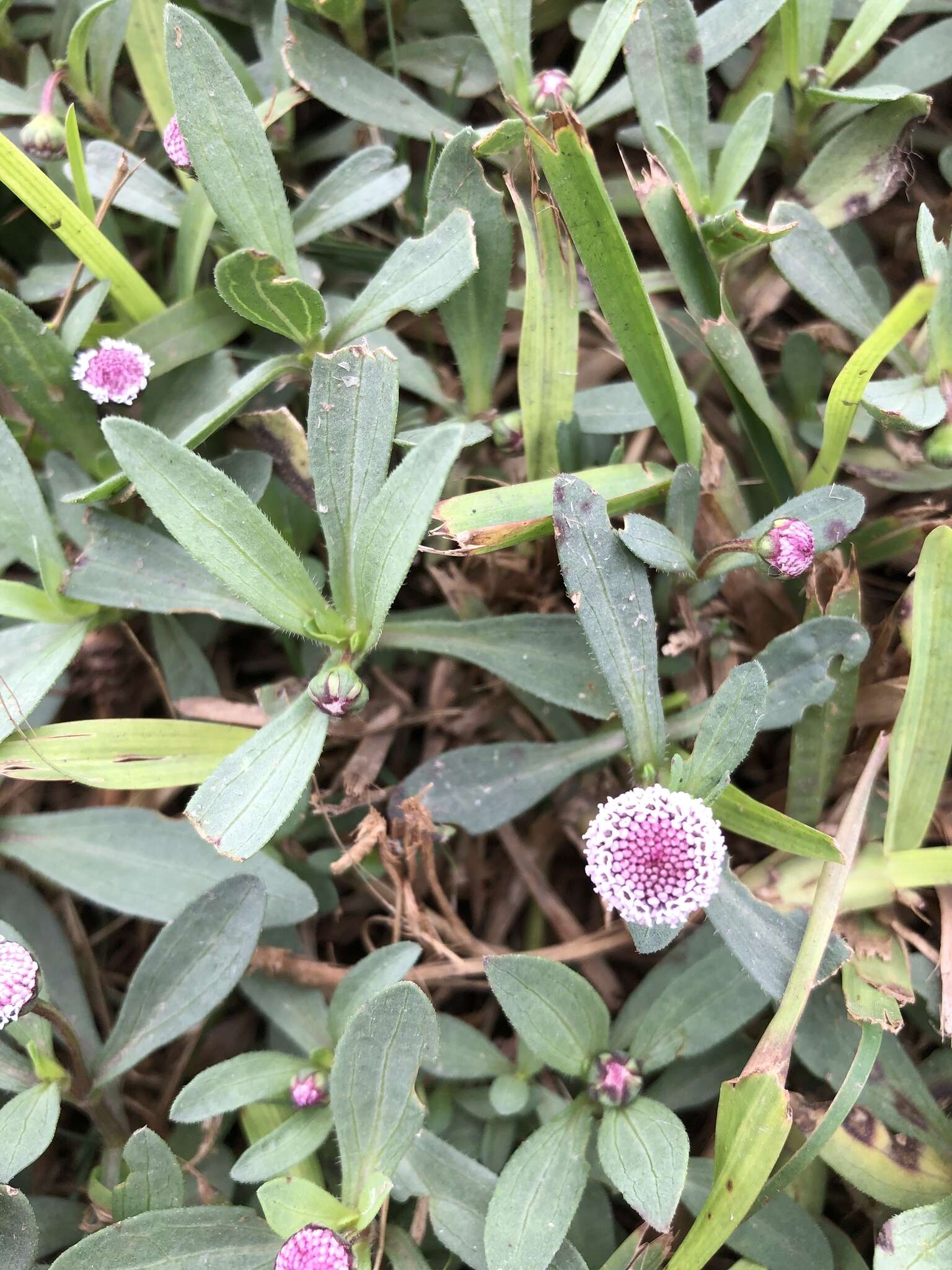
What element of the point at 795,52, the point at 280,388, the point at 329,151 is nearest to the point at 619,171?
the point at 795,52

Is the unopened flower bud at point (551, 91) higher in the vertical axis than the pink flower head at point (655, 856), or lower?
higher

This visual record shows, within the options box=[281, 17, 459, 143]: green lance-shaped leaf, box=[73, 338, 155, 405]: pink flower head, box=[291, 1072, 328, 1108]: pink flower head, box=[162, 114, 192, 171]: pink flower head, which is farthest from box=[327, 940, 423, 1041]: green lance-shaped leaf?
box=[281, 17, 459, 143]: green lance-shaped leaf

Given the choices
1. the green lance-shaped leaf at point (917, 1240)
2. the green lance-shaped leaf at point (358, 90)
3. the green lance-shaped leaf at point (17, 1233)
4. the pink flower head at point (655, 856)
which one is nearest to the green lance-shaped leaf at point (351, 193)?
the green lance-shaped leaf at point (358, 90)

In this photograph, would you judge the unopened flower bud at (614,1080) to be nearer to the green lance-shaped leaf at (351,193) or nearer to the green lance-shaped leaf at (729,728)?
the green lance-shaped leaf at (729,728)

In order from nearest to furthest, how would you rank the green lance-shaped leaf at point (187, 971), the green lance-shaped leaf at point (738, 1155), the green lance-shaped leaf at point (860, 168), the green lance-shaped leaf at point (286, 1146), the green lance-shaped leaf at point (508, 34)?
the green lance-shaped leaf at point (738, 1155), the green lance-shaped leaf at point (286, 1146), the green lance-shaped leaf at point (187, 971), the green lance-shaped leaf at point (508, 34), the green lance-shaped leaf at point (860, 168)

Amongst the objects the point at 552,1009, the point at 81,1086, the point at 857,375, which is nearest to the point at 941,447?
the point at 857,375

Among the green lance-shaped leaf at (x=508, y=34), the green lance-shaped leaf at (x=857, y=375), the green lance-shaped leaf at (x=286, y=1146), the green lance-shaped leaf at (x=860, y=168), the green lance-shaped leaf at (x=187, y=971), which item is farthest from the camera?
the green lance-shaped leaf at (x=860, y=168)
